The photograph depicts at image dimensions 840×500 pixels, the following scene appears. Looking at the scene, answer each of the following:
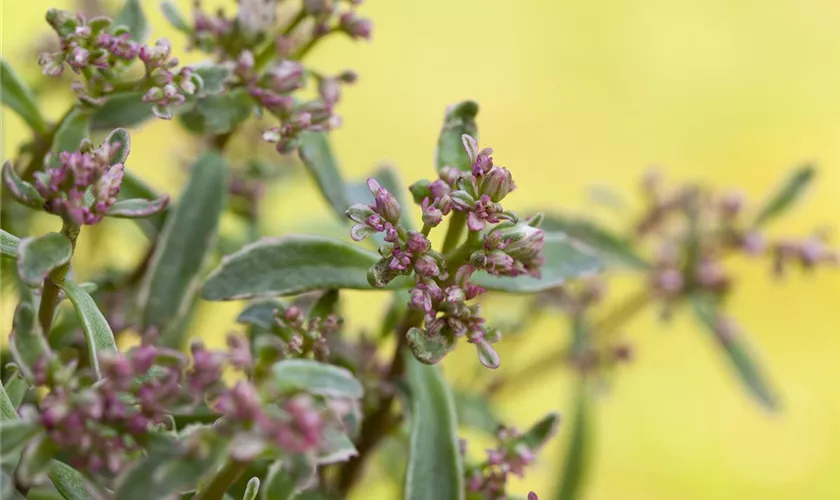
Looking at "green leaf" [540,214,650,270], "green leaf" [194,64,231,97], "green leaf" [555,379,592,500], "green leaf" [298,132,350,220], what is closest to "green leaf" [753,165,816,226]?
"green leaf" [540,214,650,270]

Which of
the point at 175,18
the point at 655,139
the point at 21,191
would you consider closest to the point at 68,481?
the point at 21,191

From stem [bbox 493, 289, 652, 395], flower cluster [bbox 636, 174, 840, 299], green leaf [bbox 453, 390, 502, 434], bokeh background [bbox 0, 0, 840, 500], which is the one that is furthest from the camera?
bokeh background [bbox 0, 0, 840, 500]

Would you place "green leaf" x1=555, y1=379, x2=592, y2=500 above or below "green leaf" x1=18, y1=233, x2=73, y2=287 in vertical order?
below

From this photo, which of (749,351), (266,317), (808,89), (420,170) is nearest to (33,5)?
(420,170)

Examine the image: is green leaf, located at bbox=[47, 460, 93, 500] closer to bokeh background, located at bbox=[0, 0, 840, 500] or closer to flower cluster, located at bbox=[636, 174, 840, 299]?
flower cluster, located at bbox=[636, 174, 840, 299]

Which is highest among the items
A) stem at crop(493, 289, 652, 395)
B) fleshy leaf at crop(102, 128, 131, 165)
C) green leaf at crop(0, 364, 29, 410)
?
fleshy leaf at crop(102, 128, 131, 165)

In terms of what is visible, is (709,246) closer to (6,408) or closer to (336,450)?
(336,450)

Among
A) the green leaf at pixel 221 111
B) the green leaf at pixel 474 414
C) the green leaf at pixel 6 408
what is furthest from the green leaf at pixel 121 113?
the green leaf at pixel 474 414
